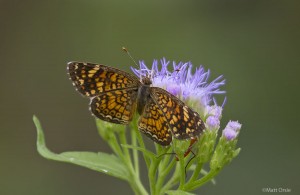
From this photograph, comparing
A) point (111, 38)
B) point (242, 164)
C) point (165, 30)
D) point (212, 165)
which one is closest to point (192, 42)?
point (165, 30)

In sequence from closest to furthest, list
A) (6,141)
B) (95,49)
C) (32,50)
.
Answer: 1. (6,141)
2. (95,49)
3. (32,50)

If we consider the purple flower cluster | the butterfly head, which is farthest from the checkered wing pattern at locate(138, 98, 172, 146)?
the purple flower cluster

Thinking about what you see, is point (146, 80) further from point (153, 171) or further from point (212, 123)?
point (153, 171)

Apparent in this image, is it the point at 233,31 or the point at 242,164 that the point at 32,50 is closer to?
the point at 233,31

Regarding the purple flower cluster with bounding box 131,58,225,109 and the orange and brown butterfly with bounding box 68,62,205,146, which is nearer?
the orange and brown butterfly with bounding box 68,62,205,146

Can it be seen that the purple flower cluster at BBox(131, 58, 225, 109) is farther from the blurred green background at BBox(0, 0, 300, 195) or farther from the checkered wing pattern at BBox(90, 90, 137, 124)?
the blurred green background at BBox(0, 0, 300, 195)

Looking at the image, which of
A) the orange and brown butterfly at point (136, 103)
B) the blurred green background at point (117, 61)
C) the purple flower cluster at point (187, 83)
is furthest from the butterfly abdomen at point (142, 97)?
the blurred green background at point (117, 61)

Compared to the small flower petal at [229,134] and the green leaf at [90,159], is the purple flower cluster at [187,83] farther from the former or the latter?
the green leaf at [90,159]
